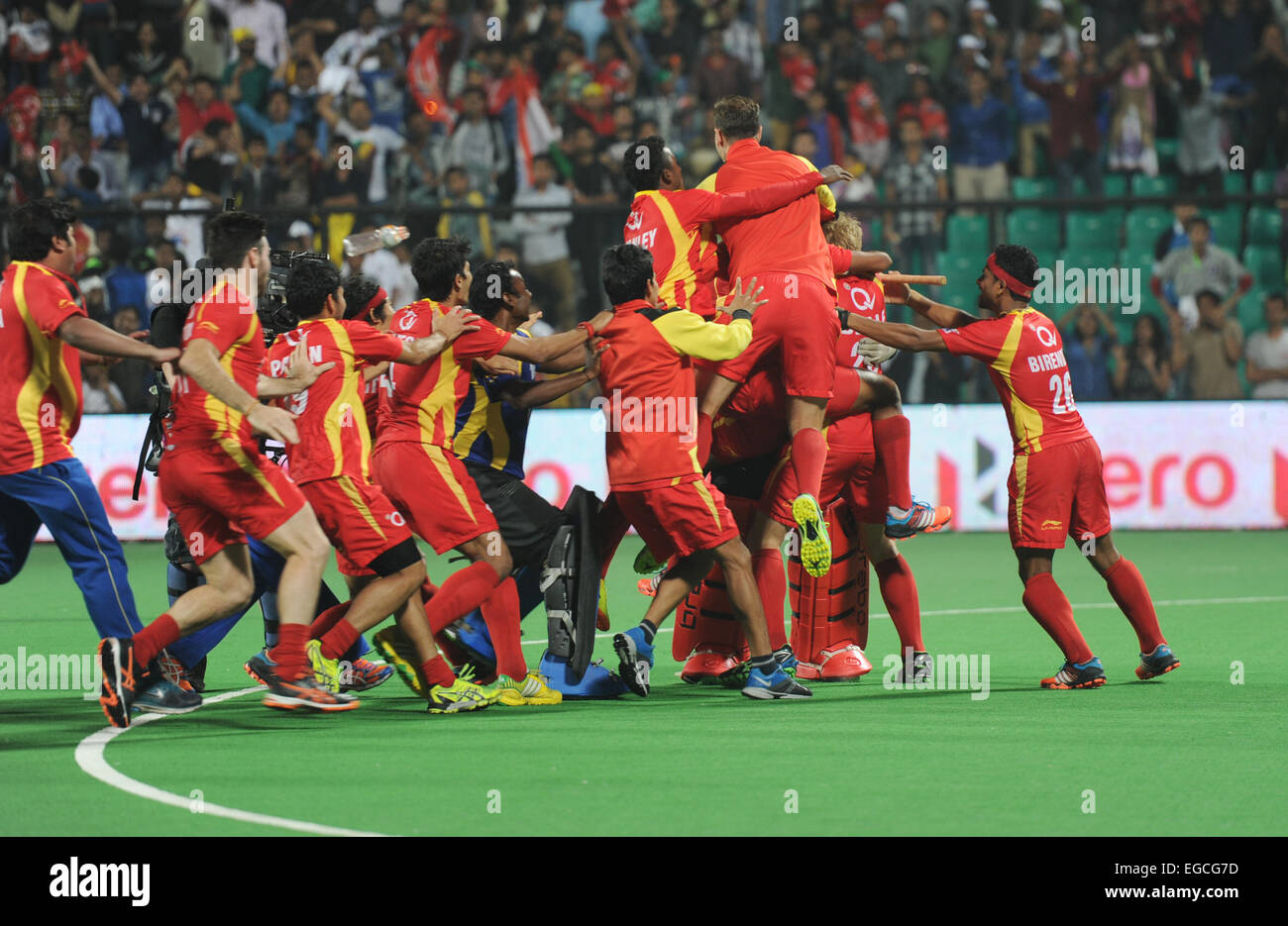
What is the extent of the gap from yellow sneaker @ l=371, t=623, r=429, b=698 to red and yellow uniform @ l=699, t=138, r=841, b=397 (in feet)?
7.36

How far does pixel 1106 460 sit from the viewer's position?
56.5 ft

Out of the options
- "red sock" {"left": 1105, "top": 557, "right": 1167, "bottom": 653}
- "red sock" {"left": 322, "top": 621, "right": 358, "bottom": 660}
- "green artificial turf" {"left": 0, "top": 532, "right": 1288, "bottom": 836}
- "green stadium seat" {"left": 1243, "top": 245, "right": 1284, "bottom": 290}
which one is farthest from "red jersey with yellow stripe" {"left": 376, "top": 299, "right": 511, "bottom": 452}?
"green stadium seat" {"left": 1243, "top": 245, "right": 1284, "bottom": 290}

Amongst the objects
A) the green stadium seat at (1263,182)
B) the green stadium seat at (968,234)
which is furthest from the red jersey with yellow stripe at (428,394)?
the green stadium seat at (1263,182)

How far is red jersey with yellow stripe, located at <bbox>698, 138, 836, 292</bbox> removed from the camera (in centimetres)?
965

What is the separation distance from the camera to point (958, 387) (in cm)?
1802

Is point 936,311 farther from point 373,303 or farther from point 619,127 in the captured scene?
point 619,127

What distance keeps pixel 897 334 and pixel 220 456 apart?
358 centimetres

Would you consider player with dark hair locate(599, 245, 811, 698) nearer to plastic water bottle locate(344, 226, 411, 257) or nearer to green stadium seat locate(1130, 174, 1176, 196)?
plastic water bottle locate(344, 226, 411, 257)

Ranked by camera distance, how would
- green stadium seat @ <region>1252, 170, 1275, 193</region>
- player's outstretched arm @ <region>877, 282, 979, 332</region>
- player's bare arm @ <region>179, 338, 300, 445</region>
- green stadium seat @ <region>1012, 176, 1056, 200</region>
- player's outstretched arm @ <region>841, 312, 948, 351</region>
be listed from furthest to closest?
green stadium seat @ <region>1012, 176, 1056, 200</region> → green stadium seat @ <region>1252, 170, 1275, 193</region> → player's outstretched arm @ <region>877, 282, 979, 332</region> → player's outstretched arm @ <region>841, 312, 948, 351</region> → player's bare arm @ <region>179, 338, 300, 445</region>

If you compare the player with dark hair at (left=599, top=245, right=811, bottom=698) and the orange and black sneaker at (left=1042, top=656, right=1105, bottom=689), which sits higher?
the player with dark hair at (left=599, top=245, right=811, bottom=698)

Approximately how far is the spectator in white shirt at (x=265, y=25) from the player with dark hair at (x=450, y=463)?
13.2 meters

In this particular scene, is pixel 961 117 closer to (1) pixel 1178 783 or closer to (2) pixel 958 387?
(2) pixel 958 387

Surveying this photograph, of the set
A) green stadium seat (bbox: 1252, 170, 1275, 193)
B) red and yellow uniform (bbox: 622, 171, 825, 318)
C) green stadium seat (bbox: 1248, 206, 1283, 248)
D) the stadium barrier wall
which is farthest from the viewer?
green stadium seat (bbox: 1252, 170, 1275, 193)

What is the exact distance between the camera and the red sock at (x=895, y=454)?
9680 mm
